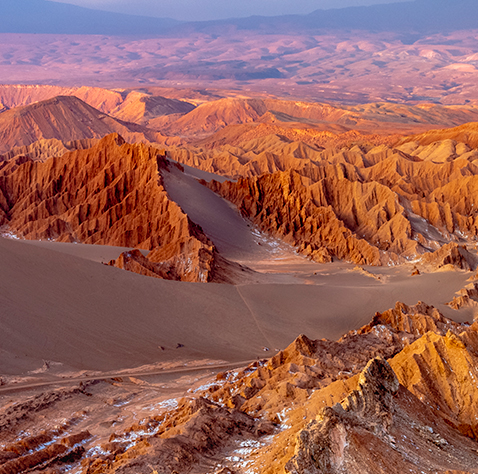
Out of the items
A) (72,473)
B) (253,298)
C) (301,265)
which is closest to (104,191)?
(301,265)

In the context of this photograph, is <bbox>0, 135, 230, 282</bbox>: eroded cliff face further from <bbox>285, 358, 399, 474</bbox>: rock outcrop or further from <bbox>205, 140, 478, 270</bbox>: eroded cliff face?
<bbox>285, 358, 399, 474</bbox>: rock outcrop

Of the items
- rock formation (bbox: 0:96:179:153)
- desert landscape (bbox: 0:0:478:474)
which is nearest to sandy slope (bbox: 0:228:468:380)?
desert landscape (bbox: 0:0:478:474)

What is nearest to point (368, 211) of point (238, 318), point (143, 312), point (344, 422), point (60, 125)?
point (238, 318)

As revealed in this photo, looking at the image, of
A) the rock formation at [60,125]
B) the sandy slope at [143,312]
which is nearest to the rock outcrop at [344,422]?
the sandy slope at [143,312]

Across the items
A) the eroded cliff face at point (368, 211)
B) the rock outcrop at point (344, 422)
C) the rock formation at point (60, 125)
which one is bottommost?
the eroded cliff face at point (368, 211)

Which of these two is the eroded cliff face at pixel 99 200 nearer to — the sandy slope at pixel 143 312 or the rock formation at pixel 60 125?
the sandy slope at pixel 143 312

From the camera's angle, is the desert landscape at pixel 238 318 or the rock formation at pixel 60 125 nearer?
the desert landscape at pixel 238 318
